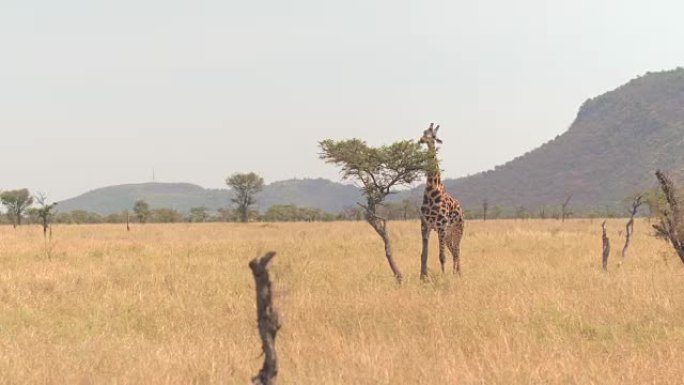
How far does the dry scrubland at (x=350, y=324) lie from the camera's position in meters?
5.05

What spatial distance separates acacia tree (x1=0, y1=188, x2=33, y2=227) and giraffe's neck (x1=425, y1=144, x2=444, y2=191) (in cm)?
4694

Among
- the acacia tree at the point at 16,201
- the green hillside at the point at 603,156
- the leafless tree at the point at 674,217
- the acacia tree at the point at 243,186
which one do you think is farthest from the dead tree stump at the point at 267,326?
the green hillside at the point at 603,156

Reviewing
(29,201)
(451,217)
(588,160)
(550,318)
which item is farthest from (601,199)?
(550,318)

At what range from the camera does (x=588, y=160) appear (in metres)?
117

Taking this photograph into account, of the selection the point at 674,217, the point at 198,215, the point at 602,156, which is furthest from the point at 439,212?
the point at 602,156

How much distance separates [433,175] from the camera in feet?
46.0

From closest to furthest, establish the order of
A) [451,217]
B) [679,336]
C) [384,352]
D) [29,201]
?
[384,352], [679,336], [451,217], [29,201]

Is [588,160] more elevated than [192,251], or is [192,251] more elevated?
[588,160]

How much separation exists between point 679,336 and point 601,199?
344 ft

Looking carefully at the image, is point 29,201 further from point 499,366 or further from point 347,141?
point 499,366

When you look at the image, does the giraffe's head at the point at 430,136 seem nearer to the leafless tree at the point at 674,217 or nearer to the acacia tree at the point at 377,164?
the acacia tree at the point at 377,164

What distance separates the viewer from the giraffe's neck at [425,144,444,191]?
1247 cm

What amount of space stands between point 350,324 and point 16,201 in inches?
2074

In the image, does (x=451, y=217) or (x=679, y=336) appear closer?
(x=679, y=336)
